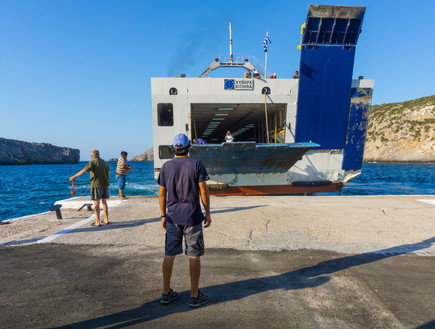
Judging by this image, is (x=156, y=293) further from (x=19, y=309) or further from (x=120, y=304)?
(x=19, y=309)

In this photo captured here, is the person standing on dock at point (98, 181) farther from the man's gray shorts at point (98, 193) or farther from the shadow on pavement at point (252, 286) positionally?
the shadow on pavement at point (252, 286)

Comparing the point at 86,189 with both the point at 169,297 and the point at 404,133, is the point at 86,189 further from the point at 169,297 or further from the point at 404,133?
the point at 404,133

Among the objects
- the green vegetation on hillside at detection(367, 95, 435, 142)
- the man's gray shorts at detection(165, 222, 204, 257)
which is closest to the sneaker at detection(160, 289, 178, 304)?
the man's gray shorts at detection(165, 222, 204, 257)

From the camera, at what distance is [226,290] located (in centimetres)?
297

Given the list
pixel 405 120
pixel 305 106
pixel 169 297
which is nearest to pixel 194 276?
pixel 169 297

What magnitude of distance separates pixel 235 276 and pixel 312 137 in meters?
9.62

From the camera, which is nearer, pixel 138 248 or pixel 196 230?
pixel 196 230

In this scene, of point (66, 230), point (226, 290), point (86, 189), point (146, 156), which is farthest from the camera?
point (146, 156)

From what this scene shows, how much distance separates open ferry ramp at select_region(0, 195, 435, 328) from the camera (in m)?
2.46

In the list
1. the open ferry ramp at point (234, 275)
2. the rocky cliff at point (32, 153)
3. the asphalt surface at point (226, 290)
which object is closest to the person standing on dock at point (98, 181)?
the open ferry ramp at point (234, 275)

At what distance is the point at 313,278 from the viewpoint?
324 centimetres

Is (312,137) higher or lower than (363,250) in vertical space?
higher

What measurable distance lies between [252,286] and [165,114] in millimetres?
9631

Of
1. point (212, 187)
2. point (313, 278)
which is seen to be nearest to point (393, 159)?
point (212, 187)
